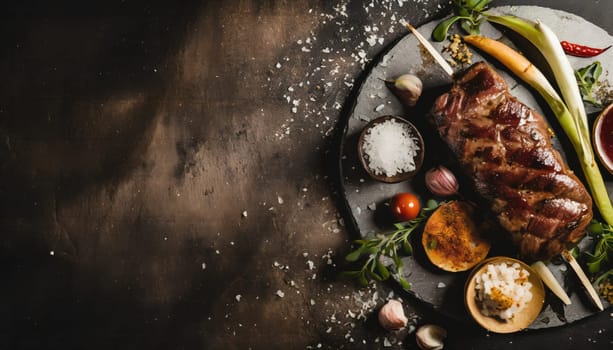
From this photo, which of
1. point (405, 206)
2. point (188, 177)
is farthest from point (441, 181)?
point (188, 177)

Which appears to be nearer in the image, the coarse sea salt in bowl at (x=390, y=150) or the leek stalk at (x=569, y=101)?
the coarse sea salt in bowl at (x=390, y=150)

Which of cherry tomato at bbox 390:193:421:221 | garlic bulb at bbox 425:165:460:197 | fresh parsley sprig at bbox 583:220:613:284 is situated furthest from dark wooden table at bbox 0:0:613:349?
garlic bulb at bbox 425:165:460:197

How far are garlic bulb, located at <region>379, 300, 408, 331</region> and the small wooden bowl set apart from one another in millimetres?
415

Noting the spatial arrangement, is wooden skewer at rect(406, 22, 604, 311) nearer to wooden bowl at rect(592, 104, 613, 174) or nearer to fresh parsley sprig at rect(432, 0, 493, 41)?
fresh parsley sprig at rect(432, 0, 493, 41)

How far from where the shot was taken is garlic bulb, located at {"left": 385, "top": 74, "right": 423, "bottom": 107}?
3332mm

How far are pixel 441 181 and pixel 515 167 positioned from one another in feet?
1.39

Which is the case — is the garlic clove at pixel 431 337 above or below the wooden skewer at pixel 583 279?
below

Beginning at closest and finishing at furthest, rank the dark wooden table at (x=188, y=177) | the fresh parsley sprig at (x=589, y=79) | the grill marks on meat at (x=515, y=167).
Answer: the grill marks on meat at (x=515, y=167) < the fresh parsley sprig at (x=589, y=79) < the dark wooden table at (x=188, y=177)

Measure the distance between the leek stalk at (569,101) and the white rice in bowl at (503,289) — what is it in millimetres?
708

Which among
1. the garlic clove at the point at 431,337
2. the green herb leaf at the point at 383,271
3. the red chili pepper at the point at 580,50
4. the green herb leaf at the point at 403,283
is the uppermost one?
the red chili pepper at the point at 580,50

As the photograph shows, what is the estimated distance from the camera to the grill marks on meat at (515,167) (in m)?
3.11

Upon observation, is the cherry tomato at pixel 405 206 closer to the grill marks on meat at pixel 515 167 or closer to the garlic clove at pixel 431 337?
the grill marks on meat at pixel 515 167

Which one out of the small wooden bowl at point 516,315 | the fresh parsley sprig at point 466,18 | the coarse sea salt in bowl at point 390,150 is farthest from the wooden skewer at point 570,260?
the coarse sea salt in bowl at point 390,150

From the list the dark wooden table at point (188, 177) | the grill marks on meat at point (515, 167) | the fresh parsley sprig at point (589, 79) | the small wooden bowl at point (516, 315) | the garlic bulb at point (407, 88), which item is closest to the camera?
the grill marks on meat at point (515, 167)
